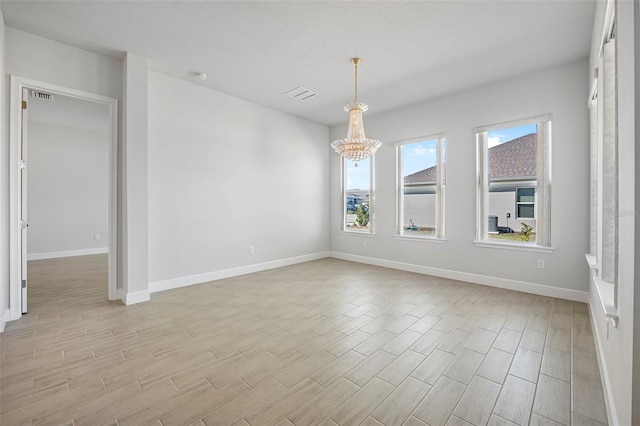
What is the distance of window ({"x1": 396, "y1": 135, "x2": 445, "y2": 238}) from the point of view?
5.02m

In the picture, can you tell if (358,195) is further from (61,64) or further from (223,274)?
(61,64)

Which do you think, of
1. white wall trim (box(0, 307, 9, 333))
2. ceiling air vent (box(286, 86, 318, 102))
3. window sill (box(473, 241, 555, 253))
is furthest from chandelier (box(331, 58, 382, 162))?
white wall trim (box(0, 307, 9, 333))

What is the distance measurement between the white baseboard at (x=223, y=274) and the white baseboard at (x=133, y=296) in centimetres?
34

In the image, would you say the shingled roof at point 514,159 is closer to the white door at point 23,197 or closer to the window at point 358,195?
the window at point 358,195

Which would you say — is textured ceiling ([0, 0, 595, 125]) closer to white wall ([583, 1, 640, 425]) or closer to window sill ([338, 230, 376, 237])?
white wall ([583, 1, 640, 425])

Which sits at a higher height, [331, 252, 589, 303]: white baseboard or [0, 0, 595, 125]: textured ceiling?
[0, 0, 595, 125]: textured ceiling

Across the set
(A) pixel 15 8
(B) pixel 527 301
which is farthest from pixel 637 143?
(A) pixel 15 8

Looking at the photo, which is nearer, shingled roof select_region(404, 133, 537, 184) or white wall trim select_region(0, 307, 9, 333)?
white wall trim select_region(0, 307, 9, 333)

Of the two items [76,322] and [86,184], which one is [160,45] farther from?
[86,184]

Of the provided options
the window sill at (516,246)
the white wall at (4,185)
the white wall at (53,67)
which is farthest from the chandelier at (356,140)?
the white wall at (4,185)

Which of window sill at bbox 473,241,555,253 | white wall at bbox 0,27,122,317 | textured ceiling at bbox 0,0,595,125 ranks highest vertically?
textured ceiling at bbox 0,0,595,125

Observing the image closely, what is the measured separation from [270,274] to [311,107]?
3.30 m

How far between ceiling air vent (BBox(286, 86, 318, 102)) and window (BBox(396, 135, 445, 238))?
196cm

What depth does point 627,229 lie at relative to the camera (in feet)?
4.16
